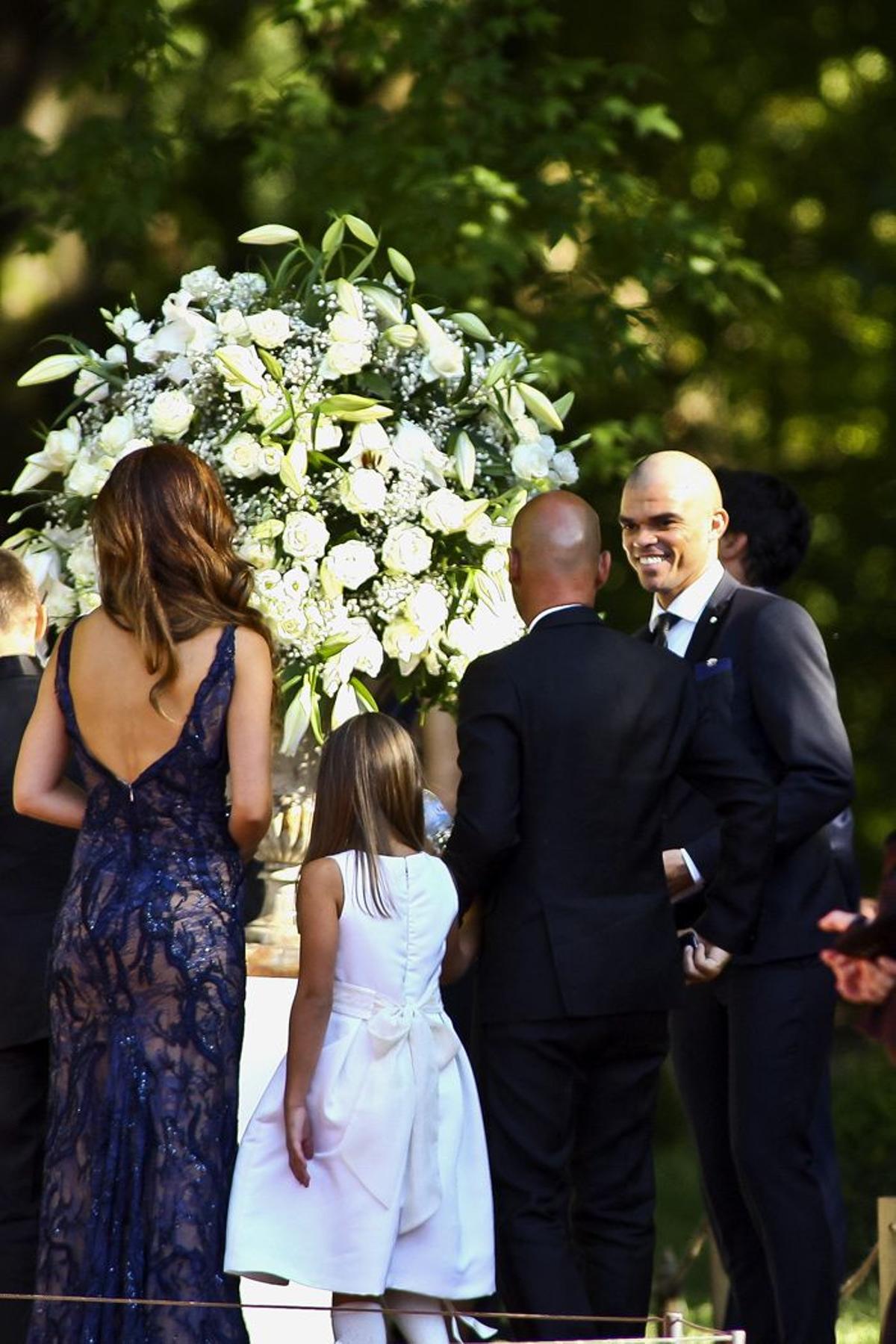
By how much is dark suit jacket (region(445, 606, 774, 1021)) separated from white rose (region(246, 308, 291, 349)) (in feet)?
2.77

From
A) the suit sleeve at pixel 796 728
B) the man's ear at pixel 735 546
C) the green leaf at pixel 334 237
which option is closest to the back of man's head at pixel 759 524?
the man's ear at pixel 735 546

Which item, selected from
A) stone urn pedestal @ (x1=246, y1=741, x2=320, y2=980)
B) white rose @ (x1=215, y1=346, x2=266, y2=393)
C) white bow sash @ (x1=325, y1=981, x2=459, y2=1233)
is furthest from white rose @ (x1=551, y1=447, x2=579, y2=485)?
white bow sash @ (x1=325, y1=981, x2=459, y2=1233)

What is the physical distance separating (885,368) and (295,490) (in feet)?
24.9

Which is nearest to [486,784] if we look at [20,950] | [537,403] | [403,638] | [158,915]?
[403,638]

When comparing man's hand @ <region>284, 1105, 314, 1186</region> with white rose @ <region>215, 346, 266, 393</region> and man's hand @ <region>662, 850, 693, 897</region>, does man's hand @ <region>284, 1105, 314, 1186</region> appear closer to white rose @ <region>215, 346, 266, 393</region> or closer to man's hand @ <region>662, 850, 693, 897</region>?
man's hand @ <region>662, 850, 693, 897</region>

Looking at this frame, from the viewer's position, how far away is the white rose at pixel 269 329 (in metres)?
4.52

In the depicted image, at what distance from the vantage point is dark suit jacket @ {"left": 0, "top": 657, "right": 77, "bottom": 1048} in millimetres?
4582

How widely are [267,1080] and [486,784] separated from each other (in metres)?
0.99

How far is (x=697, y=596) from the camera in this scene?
16.1 ft

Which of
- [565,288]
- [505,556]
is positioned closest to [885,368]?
[565,288]

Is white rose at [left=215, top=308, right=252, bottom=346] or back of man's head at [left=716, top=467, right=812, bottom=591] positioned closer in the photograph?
white rose at [left=215, top=308, right=252, bottom=346]

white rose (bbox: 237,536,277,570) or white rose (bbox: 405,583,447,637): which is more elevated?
white rose (bbox: 237,536,277,570)

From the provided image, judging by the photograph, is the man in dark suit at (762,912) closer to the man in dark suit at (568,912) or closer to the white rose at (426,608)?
the man in dark suit at (568,912)

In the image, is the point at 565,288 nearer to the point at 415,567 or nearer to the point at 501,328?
the point at 501,328
